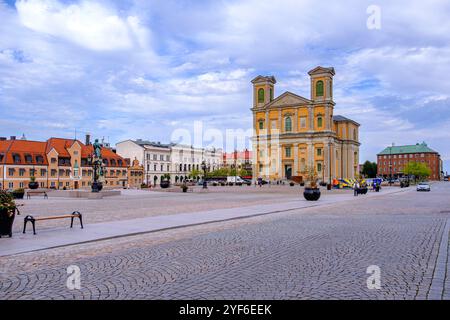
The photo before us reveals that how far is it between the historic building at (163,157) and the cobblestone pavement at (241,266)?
299 feet

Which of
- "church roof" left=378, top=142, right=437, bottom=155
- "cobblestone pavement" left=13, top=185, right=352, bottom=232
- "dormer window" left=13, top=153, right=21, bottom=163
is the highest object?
"church roof" left=378, top=142, right=437, bottom=155

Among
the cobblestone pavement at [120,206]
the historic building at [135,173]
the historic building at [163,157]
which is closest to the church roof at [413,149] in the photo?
the historic building at [163,157]

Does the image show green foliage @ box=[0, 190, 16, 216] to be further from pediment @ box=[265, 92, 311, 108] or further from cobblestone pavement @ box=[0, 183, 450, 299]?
pediment @ box=[265, 92, 311, 108]

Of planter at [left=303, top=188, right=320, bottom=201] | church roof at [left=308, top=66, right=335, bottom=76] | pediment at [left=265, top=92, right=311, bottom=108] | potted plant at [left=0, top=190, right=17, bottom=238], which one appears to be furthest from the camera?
pediment at [left=265, top=92, right=311, bottom=108]

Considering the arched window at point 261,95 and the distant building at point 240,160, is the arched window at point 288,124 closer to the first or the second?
the arched window at point 261,95

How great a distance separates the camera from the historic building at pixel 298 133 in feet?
312

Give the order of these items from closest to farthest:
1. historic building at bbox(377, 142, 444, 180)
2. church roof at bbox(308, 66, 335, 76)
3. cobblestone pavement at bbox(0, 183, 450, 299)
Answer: cobblestone pavement at bbox(0, 183, 450, 299)
church roof at bbox(308, 66, 335, 76)
historic building at bbox(377, 142, 444, 180)

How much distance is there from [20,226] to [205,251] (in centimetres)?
828

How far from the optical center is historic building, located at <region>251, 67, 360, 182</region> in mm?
95000

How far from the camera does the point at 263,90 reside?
10344 cm

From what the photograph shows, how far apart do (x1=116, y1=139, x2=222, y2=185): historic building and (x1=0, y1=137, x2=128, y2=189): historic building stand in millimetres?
14163

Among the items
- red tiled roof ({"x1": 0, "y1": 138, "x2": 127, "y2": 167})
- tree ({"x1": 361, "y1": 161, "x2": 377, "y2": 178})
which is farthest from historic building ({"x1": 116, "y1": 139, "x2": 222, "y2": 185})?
tree ({"x1": 361, "y1": 161, "x2": 377, "y2": 178})
